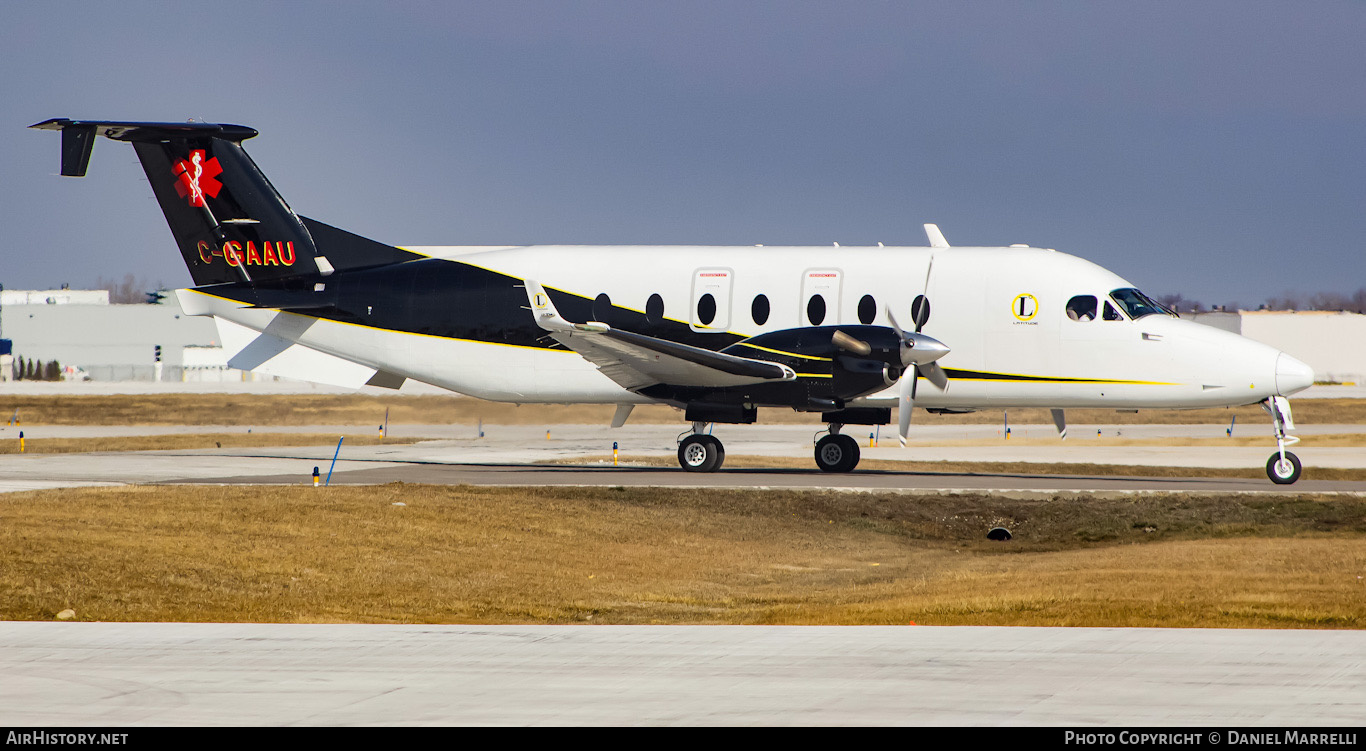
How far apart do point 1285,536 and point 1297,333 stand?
350 feet

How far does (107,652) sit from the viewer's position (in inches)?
354

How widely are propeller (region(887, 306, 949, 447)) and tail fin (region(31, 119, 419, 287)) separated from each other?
11109 mm

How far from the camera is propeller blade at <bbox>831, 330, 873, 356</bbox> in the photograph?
2562 centimetres

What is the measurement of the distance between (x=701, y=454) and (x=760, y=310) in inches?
138

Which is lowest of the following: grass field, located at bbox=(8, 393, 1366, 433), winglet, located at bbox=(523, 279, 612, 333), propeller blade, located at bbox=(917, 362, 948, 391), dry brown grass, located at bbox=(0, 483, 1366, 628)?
dry brown grass, located at bbox=(0, 483, 1366, 628)

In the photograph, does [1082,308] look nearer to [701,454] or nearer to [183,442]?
[701,454]

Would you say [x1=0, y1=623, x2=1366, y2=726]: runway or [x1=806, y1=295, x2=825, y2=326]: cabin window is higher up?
[x1=806, y1=295, x2=825, y2=326]: cabin window

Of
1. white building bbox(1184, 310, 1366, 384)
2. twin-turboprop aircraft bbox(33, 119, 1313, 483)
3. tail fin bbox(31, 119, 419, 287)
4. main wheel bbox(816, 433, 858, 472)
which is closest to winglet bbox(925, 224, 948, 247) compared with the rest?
twin-turboprop aircraft bbox(33, 119, 1313, 483)

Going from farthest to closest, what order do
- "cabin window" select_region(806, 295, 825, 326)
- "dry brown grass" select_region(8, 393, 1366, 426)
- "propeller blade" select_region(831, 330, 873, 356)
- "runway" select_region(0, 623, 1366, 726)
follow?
"dry brown grass" select_region(8, 393, 1366, 426) → "cabin window" select_region(806, 295, 825, 326) → "propeller blade" select_region(831, 330, 873, 356) → "runway" select_region(0, 623, 1366, 726)

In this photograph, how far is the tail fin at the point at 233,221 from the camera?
94.7ft

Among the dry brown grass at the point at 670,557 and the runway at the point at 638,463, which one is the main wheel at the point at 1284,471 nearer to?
the runway at the point at 638,463

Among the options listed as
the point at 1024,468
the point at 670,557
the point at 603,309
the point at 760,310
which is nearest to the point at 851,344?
the point at 760,310

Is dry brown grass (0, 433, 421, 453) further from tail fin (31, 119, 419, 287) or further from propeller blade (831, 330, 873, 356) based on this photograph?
propeller blade (831, 330, 873, 356)
